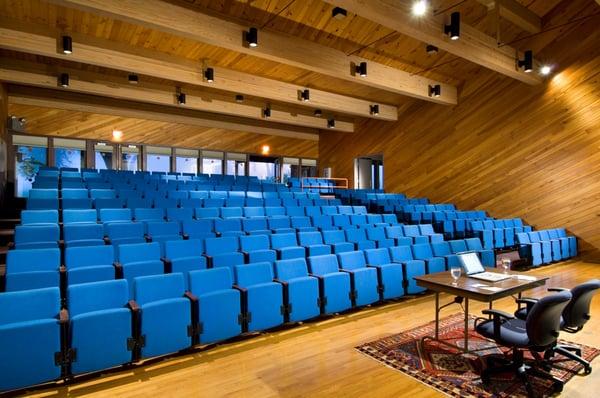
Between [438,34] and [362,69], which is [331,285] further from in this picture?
[362,69]

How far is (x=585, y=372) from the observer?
2.38 meters

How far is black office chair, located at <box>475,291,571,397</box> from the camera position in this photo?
2.04m

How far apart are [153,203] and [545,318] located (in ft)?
16.1

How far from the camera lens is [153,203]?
554cm

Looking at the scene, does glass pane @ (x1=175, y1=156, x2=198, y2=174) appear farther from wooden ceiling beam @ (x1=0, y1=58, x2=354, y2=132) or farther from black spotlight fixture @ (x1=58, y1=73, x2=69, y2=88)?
black spotlight fixture @ (x1=58, y1=73, x2=69, y2=88)

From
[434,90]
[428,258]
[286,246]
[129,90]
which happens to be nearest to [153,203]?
[286,246]

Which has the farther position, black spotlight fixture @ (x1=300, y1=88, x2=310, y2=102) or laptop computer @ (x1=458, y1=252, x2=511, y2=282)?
black spotlight fixture @ (x1=300, y1=88, x2=310, y2=102)

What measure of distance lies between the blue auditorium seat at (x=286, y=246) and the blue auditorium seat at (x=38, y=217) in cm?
243

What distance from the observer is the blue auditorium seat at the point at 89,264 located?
2832 mm

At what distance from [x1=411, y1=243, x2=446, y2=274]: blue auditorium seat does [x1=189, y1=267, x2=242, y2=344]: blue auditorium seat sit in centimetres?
235

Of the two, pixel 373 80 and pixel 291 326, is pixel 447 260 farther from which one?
pixel 373 80

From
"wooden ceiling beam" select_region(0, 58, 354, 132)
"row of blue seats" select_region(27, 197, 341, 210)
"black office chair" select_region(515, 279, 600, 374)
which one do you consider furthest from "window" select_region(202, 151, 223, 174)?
"black office chair" select_region(515, 279, 600, 374)

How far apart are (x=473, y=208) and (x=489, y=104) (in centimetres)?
214

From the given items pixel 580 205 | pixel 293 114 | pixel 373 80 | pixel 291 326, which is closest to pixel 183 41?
pixel 373 80
